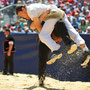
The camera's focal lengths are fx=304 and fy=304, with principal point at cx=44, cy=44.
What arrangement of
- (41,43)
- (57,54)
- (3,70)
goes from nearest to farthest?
(57,54) < (41,43) < (3,70)

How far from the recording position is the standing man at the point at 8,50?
9383 millimetres

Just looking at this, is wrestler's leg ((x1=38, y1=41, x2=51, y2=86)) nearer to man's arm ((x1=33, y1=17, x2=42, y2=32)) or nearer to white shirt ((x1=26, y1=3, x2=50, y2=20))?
man's arm ((x1=33, y1=17, x2=42, y2=32))

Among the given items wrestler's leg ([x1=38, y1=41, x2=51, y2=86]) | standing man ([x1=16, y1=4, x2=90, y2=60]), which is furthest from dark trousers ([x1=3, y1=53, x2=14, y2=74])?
standing man ([x1=16, y1=4, x2=90, y2=60])

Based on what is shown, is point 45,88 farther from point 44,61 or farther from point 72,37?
point 72,37

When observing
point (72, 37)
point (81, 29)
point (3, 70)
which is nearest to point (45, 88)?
point (72, 37)

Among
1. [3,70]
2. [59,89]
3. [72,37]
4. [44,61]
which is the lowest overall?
[3,70]

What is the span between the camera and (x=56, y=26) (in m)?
6.02

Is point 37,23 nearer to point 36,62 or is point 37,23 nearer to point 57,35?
point 57,35

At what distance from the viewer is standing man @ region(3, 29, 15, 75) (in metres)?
9.38

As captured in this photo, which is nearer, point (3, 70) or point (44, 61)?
point (44, 61)

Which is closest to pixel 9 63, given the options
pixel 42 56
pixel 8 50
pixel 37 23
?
pixel 8 50

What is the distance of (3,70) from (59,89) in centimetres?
389

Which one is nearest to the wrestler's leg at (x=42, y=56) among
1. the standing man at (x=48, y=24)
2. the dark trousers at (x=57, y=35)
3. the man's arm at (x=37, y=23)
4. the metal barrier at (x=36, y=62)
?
the dark trousers at (x=57, y=35)

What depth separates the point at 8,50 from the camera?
9.53m
